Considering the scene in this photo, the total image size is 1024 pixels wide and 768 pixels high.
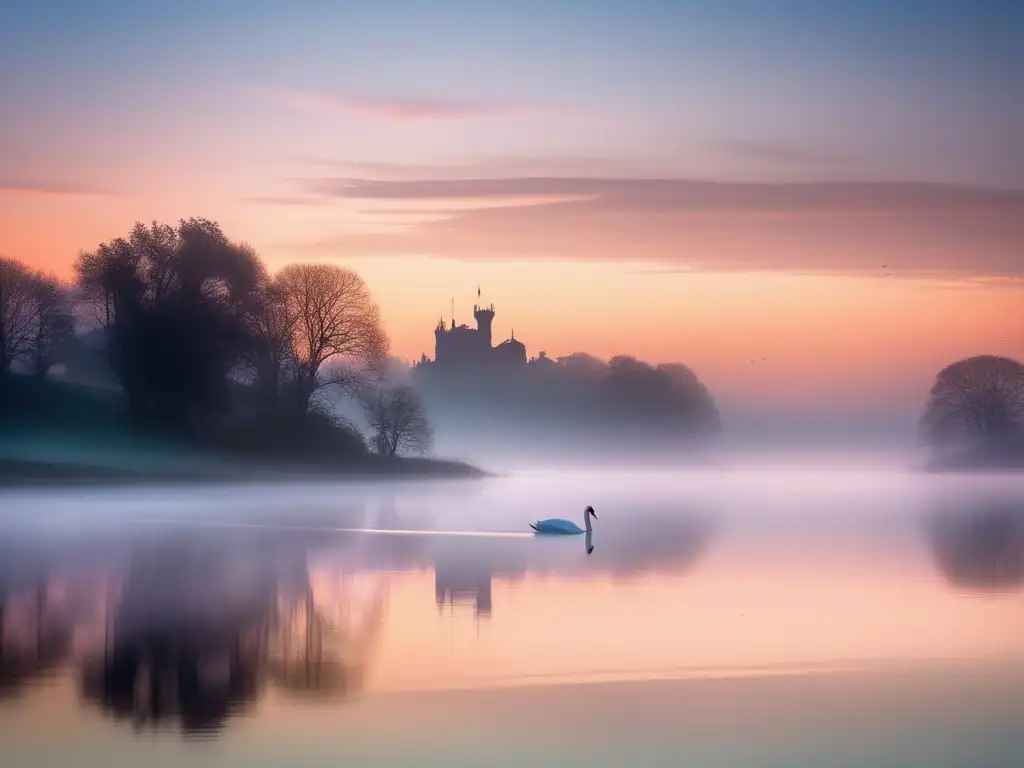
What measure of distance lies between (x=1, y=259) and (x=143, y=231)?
58.2ft

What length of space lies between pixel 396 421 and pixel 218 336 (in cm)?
1877

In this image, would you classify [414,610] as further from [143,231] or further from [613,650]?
[143,231]

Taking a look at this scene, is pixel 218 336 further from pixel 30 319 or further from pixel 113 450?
pixel 30 319

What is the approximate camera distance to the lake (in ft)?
42.7

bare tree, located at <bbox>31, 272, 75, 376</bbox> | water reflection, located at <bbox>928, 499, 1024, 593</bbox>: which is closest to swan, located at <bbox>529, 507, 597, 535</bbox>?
water reflection, located at <bbox>928, 499, 1024, 593</bbox>

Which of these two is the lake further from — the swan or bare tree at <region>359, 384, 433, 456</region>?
bare tree at <region>359, 384, 433, 456</region>

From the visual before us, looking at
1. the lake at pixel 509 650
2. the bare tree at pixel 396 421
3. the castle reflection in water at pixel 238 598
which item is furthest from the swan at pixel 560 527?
the bare tree at pixel 396 421

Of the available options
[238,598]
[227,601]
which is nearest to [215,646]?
[227,601]

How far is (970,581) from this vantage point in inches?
1038

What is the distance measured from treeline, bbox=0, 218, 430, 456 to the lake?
3871 centimetres

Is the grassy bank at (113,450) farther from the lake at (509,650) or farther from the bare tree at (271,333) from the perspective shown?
the lake at (509,650)

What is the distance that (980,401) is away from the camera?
10825 centimetres

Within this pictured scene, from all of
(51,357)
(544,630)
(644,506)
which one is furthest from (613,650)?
(51,357)

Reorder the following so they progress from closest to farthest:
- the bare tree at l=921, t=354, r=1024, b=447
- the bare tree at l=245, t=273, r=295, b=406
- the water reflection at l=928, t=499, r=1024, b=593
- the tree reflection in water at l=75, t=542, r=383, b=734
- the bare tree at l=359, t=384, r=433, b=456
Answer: the tree reflection in water at l=75, t=542, r=383, b=734
the water reflection at l=928, t=499, r=1024, b=593
the bare tree at l=245, t=273, r=295, b=406
the bare tree at l=359, t=384, r=433, b=456
the bare tree at l=921, t=354, r=1024, b=447
